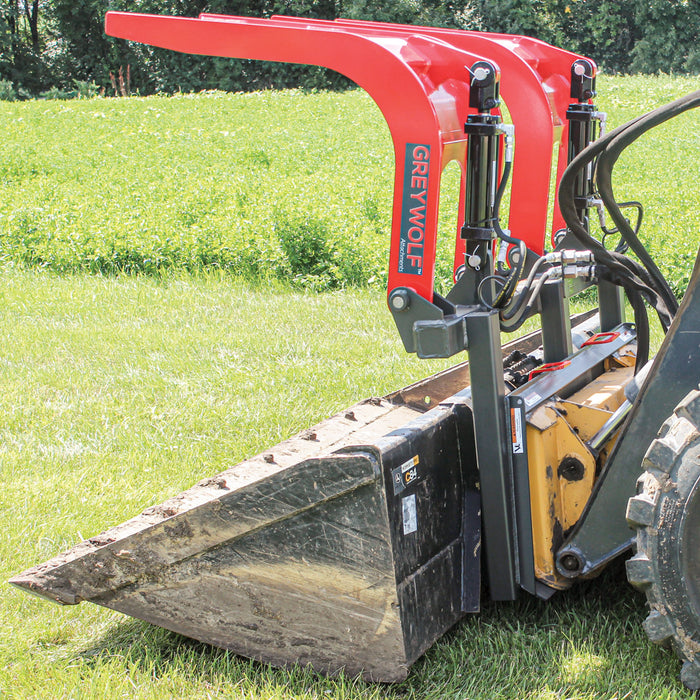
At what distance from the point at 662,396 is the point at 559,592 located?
982 millimetres

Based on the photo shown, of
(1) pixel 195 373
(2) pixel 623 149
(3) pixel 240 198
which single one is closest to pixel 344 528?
(2) pixel 623 149

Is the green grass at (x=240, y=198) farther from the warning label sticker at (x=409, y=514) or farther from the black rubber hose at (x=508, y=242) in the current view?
the warning label sticker at (x=409, y=514)

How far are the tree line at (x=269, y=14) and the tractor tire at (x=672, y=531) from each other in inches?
1508

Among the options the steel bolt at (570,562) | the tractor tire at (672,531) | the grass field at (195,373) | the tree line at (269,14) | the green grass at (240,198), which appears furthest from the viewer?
the tree line at (269,14)

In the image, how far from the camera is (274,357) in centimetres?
616

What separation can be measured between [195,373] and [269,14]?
135ft

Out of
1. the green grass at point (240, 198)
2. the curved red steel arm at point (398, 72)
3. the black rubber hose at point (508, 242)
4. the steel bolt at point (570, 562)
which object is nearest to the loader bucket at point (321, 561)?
the steel bolt at point (570, 562)

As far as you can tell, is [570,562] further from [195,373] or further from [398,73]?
[195,373]

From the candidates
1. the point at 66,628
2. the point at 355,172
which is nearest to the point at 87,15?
the point at 355,172

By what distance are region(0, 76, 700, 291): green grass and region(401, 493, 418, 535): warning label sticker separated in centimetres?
154

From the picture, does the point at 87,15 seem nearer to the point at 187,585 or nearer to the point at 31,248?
the point at 31,248

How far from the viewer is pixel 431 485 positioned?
280 centimetres

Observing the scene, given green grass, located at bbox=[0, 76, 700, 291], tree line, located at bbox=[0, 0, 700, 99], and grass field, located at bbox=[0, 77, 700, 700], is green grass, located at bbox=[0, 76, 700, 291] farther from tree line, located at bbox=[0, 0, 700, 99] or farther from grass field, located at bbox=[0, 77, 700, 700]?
tree line, located at bbox=[0, 0, 700, 99]

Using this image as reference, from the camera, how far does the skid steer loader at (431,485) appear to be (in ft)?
8.48
